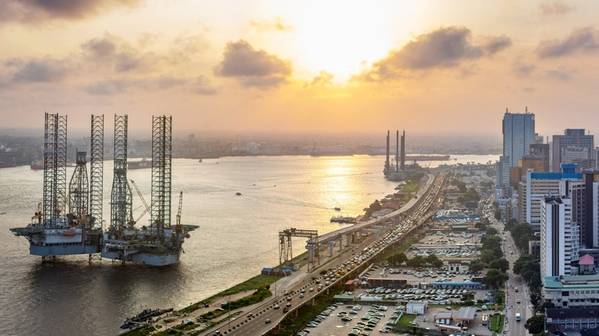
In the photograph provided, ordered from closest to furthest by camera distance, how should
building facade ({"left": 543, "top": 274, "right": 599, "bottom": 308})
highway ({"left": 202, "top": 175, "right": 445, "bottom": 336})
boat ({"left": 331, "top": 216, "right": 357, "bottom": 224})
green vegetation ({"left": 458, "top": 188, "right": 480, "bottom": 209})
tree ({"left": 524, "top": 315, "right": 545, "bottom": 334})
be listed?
tree ({"left": 524, "top": 315, "right": 545, "bottom": 334}) < highway ({"left": 202, "top": 175, "right": 445, "bottom": 336}) < building facade ({"left": 543, "top": 274, "right": 599, "bottom": 308}) < boat ({"left": 331, "top": 216, "right": 357, "bottom": 224}) < green vegetation ({"left": 458, "top": 188, "right": 480, "bottom": 209})

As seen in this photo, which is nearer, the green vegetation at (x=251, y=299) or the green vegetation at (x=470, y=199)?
the green vegetation at (x=251, y=299)

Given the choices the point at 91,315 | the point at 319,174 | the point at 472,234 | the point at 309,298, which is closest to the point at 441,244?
the point at 472,234

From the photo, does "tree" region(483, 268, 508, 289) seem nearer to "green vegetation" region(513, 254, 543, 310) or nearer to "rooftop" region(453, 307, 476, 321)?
"green vegetation" region(513, 254, 543, 310)

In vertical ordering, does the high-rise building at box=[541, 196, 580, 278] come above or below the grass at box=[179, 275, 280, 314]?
above

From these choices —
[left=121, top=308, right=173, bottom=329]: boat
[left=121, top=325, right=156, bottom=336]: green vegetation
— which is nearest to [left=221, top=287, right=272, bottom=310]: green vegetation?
[left=121, top=308, right=173, bottom=329]: boat

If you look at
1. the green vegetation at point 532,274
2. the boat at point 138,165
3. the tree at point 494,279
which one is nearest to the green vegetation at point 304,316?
the tree at point 494,279

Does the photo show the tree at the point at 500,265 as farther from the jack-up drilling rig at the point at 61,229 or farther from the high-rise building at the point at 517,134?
the high-rise building at the point at 517,134
